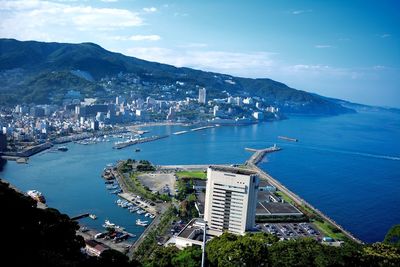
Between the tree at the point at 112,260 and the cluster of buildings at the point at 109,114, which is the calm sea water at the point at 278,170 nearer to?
the cluster of buildings at the point at 109,114

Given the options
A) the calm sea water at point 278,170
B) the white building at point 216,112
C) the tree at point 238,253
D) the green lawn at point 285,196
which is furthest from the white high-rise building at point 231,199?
the white building at point 216,112

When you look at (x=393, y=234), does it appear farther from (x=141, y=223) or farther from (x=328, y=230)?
(x=141, y=223)

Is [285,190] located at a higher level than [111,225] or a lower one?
higher

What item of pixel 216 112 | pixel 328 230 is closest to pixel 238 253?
pixel 328 230

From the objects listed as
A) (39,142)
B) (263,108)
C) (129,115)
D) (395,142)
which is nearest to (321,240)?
(39,142)

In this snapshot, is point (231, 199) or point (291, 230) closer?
point (231, 199)

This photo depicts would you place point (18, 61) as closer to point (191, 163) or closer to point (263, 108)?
point (263, 108)
